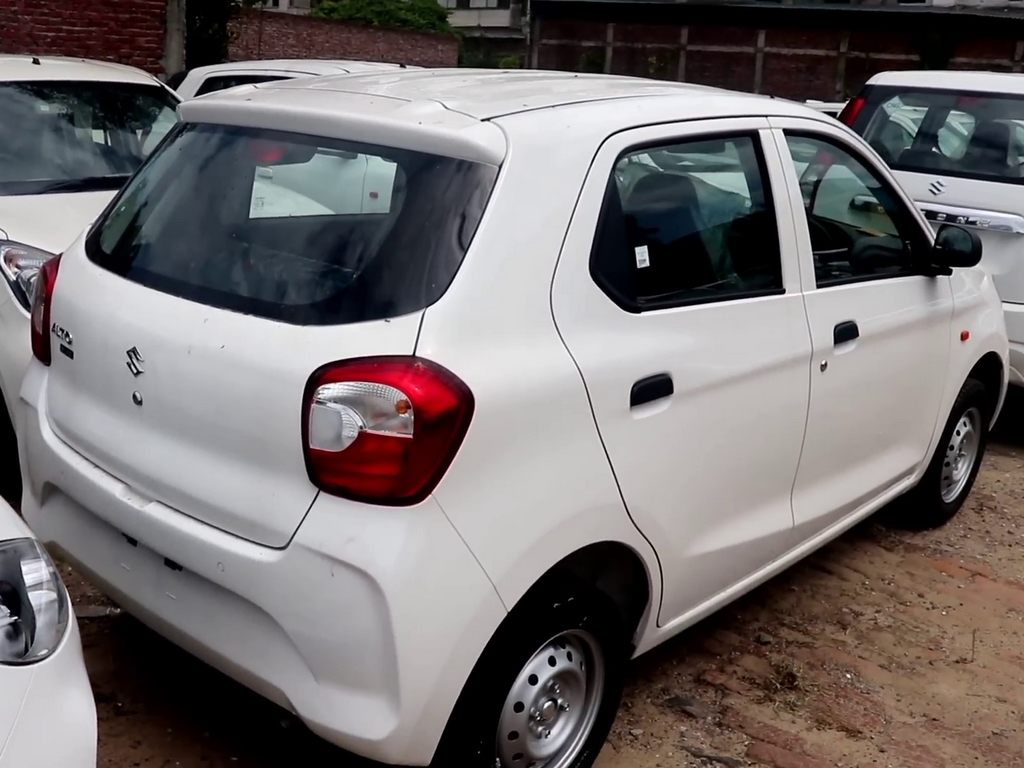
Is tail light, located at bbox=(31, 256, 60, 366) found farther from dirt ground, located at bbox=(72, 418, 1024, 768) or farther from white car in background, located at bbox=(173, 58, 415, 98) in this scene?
white car in background, located at bbox=(173, 58, 415, 98)

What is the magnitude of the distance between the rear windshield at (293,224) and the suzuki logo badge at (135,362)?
0.60 ft

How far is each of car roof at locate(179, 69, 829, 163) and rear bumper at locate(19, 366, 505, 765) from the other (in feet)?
2.93

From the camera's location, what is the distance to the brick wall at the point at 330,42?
2509cm

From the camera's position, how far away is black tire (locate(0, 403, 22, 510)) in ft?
14.5

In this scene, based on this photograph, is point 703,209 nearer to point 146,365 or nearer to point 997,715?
point 146,365

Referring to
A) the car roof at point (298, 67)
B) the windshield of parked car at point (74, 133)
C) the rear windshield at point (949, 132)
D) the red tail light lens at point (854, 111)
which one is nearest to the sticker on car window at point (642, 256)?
the windshield of parked car at point (74, 133)

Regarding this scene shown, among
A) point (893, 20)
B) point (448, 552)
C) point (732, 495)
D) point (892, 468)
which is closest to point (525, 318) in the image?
point (448, 552)

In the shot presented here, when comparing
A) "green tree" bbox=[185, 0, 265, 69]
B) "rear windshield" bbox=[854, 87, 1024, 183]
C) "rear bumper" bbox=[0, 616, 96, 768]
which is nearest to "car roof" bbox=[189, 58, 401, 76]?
"rear windshield" bbox=[854, 87, 1024, 183]

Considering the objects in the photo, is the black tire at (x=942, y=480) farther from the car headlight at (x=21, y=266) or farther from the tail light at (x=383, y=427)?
Answer: the car headlight at (x=21, y=266)

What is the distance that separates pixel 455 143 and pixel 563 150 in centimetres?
29

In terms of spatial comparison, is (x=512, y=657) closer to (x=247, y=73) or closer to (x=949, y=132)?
(x=949, y=132)

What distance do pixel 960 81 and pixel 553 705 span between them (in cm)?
525

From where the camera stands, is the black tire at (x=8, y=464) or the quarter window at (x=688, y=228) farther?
the black tire at (x=8, y=464)

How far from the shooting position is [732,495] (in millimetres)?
3314
